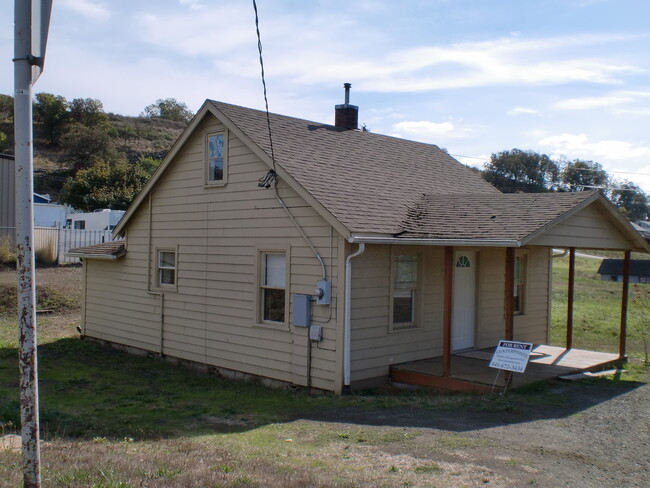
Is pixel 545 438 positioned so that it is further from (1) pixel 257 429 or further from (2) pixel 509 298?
(1) pixel 257 429

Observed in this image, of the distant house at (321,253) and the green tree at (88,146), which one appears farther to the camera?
the green tree at (88,146)

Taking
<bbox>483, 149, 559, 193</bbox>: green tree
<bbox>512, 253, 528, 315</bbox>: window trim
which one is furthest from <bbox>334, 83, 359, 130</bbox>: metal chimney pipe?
<bbox>483, 149, 559, 193</bbox>: green tree

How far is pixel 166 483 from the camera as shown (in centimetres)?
545

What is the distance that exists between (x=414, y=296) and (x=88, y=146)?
199 feet

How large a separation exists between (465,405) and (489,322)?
5.23m

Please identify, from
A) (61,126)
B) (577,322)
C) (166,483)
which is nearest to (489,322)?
(577,322)

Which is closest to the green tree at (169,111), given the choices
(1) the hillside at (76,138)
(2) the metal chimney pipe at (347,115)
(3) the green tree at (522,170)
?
(1) the hillside at (76,138)

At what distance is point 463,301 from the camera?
1388cm

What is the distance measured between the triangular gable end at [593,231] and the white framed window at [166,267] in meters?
8.33

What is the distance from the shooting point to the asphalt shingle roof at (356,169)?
11781 mm

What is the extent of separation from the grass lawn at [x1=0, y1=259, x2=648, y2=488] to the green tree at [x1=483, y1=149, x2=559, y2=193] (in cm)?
6962

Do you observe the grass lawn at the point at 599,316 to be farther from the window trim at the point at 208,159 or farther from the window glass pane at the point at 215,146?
the window glass pane at the point at 215,146

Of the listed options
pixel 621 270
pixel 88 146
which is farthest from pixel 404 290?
pixel 88 146

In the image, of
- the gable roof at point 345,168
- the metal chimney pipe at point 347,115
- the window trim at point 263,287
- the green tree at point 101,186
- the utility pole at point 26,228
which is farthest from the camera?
the green tree at point 101,186
